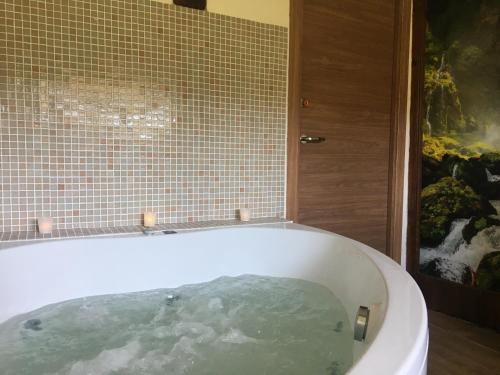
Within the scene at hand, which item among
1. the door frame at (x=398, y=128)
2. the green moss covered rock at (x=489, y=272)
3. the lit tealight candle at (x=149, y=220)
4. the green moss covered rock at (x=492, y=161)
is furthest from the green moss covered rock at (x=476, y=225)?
the lit tealight candle at (x=149, y=220)

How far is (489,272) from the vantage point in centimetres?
213

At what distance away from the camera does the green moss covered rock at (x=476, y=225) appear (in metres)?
2.13

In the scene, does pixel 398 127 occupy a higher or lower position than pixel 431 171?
higher

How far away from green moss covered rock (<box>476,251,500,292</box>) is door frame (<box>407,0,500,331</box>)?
0.05 m

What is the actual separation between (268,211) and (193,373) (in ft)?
4.05

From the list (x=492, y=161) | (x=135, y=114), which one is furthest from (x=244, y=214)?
(x=492, y=161)

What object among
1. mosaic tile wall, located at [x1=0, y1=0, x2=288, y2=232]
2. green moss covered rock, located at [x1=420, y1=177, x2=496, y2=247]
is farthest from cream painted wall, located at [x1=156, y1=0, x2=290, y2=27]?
green moss covered rock, located at [x1=420, y1=177, x2=496, y2=247]

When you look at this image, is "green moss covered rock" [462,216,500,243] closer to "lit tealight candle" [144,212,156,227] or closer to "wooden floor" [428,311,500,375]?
"wooden floor" [428,311,500,375]

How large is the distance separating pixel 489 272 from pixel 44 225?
2.19 metres

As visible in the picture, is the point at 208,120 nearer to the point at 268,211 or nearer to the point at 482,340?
the point at 268,211

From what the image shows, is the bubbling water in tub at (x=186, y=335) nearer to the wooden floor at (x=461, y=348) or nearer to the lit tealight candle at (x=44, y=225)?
the lit tealight candle at (x=44, y=225)

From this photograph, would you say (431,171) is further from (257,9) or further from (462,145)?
(257,9)

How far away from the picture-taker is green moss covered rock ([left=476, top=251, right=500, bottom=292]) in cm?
210

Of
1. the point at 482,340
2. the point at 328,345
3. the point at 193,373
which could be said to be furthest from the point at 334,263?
the point at 482,340
